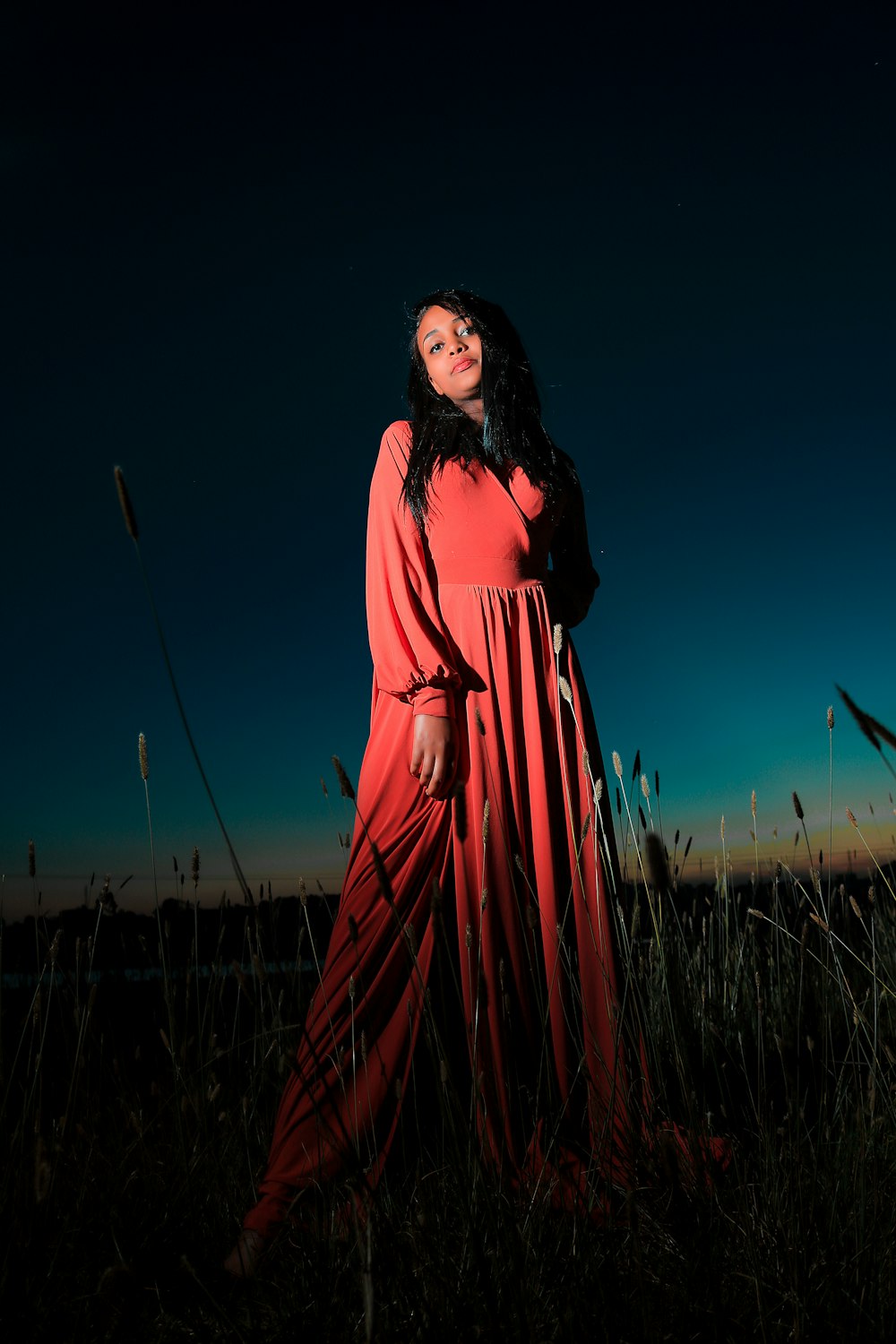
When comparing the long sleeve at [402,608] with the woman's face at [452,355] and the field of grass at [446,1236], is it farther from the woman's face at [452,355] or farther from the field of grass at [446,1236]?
the field of grass at [446,1236]

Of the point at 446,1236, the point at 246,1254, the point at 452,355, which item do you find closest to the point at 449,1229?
the point at 446,1236

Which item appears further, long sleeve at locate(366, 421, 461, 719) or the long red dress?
long sleeve at locate(366, 421, 461, 719)

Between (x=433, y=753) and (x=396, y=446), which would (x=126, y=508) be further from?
(x=396, y=446)

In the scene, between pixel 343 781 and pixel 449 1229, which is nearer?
pixel 343 781

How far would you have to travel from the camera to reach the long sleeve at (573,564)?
6.79 feet

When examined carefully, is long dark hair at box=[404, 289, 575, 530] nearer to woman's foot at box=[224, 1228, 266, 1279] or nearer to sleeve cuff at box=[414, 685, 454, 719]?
sleeve cuff at box=[414, 685, 454, 719]

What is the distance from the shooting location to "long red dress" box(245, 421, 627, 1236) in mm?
1493

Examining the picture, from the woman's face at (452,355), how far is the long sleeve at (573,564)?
33cm

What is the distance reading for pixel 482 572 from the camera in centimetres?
188

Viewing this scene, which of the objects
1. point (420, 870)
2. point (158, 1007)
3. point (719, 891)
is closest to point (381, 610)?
point (420, 870)

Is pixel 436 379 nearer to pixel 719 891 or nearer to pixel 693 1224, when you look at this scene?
pixel 719 891

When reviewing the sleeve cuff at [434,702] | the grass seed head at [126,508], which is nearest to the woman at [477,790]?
the sleeve cuff at [434,702]

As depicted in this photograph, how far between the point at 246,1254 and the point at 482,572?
1223 millimetres

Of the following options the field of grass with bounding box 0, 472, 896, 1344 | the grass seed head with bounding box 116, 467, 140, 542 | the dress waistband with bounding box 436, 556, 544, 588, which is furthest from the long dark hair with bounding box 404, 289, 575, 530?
the grass seed head with bounding box 116, 467, 140, 542
